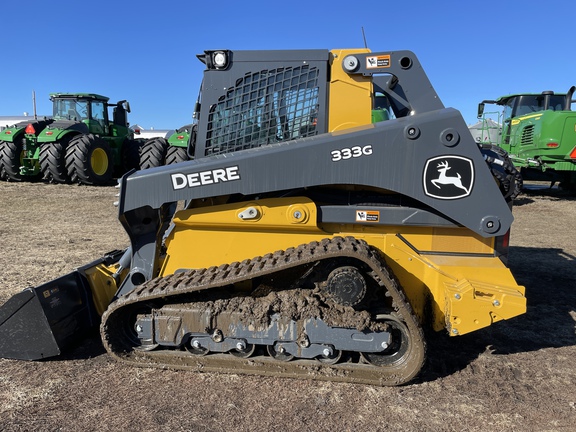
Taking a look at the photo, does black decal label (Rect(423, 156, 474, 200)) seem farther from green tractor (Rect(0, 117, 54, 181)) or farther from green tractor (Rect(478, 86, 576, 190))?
green tractor (Rect(0, 117, 54, 181))

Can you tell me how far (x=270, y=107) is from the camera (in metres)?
3.48

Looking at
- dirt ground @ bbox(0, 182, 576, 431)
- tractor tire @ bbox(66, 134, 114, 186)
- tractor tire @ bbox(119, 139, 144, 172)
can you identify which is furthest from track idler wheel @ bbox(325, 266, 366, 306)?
tractor tire @ bbox(119, 139, 144, 172)

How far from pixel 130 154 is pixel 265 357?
14.7 metres

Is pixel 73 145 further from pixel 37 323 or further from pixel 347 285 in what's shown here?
pixel 347 285

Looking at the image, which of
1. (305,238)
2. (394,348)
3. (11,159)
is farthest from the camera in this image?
(11,159)

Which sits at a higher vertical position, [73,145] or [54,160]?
[73,145]

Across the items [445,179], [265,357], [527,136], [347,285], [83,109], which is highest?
[83,109]

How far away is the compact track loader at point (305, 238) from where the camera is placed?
301cm

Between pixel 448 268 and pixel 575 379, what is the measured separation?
49.9 inches

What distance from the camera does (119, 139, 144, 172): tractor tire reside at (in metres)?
16.3

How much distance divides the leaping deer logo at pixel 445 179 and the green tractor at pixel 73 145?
12.6 meters

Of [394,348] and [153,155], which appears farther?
[153,155]

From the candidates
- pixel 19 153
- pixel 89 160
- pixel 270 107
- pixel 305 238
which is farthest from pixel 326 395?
pixel 19 153

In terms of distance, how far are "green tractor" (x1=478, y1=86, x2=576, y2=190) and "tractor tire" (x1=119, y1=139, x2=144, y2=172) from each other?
11.9 m
